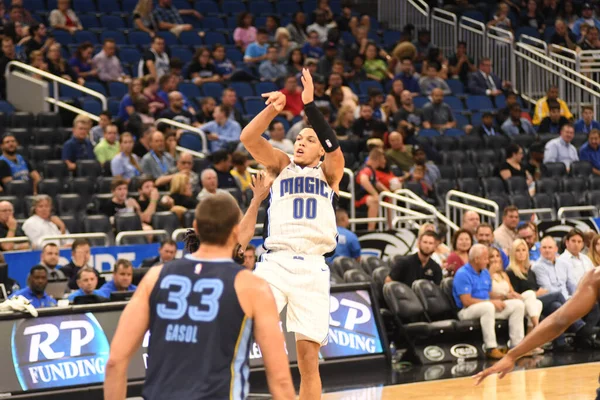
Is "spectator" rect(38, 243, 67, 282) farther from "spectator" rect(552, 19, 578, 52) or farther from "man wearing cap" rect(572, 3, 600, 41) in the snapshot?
"man wearing cap" rect(572, 3, 600, 41)

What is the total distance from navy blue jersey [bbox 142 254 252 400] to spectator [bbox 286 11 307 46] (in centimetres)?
1583

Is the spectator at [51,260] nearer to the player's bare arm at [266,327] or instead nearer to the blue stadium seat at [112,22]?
A: the player's bare arm at [266,327]

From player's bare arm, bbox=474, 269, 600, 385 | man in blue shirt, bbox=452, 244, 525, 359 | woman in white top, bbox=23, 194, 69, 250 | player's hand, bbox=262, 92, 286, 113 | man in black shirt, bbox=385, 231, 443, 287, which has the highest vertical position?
player's hand, bbox=262, 92, 286, 113

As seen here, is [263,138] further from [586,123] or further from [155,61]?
[586,123]

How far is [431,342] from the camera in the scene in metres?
11.8

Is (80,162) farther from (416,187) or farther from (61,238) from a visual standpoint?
(416,187)

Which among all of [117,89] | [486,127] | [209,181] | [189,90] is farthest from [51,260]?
[486,127]

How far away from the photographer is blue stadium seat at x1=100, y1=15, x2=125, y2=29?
18.7 meters

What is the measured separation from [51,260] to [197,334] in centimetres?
719

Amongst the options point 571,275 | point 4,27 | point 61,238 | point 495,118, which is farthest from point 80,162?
point 495,118

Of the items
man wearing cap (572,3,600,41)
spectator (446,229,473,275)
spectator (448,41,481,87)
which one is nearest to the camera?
spectator (446,229,473,275)

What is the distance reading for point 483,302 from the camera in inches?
465

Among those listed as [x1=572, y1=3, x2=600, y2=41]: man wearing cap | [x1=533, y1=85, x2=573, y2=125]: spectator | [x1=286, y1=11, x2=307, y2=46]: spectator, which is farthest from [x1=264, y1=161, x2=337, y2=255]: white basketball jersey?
[x1=572, y1=3, x2=600, y2=41]: man wearing cap

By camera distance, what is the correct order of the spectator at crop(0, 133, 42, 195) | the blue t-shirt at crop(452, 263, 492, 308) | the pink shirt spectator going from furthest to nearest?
the pink shirt spectator, the spectator at crop(0, 133, 42, 195), the blue t-shirt at crop(452, 263, 492, 308)
